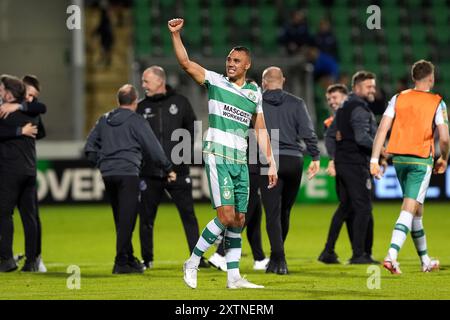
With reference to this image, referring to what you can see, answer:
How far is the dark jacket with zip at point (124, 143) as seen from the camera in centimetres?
1130

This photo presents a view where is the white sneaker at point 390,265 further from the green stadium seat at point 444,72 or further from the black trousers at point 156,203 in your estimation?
the green stadium seat at point 444,72

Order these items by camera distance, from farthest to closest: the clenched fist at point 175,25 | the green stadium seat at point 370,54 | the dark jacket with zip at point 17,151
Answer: the green stadium seat at point 370,54 < the dark jacket with zip at point 17,151 < the clenched fist at point 175,25

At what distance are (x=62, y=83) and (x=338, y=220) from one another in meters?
14.9

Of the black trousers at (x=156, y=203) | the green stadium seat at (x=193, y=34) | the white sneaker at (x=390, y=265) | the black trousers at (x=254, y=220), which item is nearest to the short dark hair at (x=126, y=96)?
the black trousers at (x=156, y=203)

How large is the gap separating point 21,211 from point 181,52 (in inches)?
138

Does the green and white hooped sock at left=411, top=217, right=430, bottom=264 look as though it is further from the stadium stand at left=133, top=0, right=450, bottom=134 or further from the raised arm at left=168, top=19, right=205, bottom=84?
the stadium stand at left=133, top=0, right=450, bottom=134

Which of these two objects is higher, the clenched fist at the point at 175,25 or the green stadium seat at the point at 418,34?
the green stadium seat at the point at 418,34

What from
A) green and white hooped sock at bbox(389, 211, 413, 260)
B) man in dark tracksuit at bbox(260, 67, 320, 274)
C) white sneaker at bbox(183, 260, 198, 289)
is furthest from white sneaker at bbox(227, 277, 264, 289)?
man in dark tracksuit at bbox(260, 67, 320, 274)

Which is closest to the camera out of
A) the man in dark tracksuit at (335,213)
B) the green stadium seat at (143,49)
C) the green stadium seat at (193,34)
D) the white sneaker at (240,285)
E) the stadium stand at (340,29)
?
the white sneaker at (240,285)

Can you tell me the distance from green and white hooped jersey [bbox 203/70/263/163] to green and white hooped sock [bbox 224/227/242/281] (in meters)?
0.66

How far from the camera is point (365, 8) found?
27.2 m

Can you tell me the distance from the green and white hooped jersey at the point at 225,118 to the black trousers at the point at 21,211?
2987 millimetres

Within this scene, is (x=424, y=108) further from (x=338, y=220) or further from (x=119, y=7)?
(x=119, y=7)

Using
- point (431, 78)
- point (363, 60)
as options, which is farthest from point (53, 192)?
point (431, 78)
